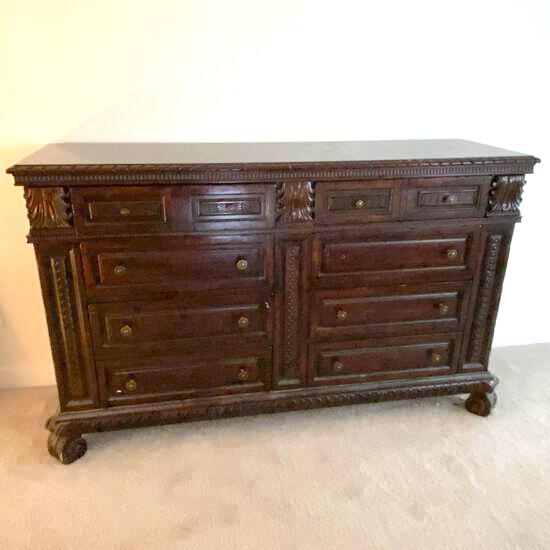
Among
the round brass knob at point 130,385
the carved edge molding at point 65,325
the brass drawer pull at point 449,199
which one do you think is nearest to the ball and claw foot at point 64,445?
the carved edge molding at point 65,325

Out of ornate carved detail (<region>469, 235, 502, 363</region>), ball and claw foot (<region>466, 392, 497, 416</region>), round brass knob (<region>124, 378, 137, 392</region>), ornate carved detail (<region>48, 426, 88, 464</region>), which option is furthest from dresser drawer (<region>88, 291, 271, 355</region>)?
ball and claw foot (<region>466, 392, 497, 416</region>)

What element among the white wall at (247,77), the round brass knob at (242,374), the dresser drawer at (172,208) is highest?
the white wall at (247,77)

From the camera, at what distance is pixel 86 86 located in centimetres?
185

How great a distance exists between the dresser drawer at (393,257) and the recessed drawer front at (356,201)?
0.07 meters

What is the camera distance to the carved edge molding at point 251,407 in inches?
68.1

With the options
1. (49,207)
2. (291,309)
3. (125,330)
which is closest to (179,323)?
(125,330)

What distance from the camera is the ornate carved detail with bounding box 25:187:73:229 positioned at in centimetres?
144

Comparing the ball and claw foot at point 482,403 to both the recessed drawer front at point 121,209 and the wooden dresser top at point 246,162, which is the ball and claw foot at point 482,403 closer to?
the wooden dresser top at point 246,162

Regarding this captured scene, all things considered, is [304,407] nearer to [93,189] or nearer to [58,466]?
[58,466]

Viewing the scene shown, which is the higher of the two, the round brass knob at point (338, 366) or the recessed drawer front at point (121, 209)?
the recessed drawer front at point (121, 209)

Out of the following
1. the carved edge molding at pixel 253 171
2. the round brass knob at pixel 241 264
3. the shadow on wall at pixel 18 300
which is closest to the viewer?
the carved edge molding at pixel 253 171

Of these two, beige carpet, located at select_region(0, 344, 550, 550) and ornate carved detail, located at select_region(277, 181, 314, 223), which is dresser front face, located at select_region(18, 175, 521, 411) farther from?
beige carpet, located at select_region(0, 344, 550, 550)

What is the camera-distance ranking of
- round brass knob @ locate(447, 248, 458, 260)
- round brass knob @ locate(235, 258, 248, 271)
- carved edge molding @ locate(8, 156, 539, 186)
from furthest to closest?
round brass knob @ locate(447, 248, 458, 260)
round brass knob @ locate(235, 258, 248, 271)
carved edge molding @ locate(8, 156, 539, 186)

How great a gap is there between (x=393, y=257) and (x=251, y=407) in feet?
2.60
